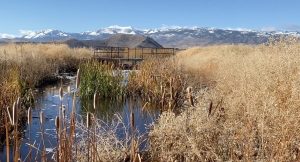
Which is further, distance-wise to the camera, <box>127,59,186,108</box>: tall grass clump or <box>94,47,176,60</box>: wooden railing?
<box>94,47,176,60</box>: wooden railing

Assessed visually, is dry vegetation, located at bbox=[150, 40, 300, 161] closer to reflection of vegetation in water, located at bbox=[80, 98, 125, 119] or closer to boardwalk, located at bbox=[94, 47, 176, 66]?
reflection of vegetation in water, located at bbox=[80, 98, 125, 119]

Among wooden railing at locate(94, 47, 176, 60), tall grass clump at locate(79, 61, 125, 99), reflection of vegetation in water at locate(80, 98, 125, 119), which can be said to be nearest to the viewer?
reflection of vegetation in water at locate(80, 98, 125, 119)

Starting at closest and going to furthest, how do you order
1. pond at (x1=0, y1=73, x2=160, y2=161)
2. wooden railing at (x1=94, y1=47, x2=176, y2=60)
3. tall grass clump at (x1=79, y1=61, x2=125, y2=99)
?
pond at (x1=0, y1=73, x2=160, y2=161) < tall grass clump at (x1=79, y1=61, x2=125, y2=99) < wooden railing at (x1=94, y1=47, x2=176, y2=60)

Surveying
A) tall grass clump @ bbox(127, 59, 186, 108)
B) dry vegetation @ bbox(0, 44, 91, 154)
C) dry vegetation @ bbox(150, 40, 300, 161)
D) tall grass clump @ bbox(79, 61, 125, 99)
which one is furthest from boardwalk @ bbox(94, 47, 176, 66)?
dry vegetation @ bbox(150, 40, 300, 161)

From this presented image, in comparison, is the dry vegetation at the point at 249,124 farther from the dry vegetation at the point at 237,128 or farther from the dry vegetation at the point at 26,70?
the dry vegetation at the point at 26,70

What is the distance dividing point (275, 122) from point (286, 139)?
36 cm

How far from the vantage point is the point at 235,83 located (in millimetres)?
10172

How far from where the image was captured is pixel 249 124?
5504 millimetres

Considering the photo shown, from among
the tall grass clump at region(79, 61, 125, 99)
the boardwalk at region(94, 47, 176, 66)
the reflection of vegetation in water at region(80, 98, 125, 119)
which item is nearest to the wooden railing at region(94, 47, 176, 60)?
the boardwalk at region(94, 47, 176, 66)

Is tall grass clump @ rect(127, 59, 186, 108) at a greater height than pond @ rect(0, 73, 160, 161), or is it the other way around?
tall grass clump @ rect(127, 59, 186, 108)

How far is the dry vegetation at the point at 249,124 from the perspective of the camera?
17.2ft

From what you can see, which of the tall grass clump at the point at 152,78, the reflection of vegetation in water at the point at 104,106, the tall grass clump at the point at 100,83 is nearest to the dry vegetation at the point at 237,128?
the reflection of vegetation in water at the point at 104,106

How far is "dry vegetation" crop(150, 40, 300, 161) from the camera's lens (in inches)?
207

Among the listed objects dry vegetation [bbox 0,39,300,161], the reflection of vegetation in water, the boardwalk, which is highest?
dry vegetation [bbox 0,39,300,161]
